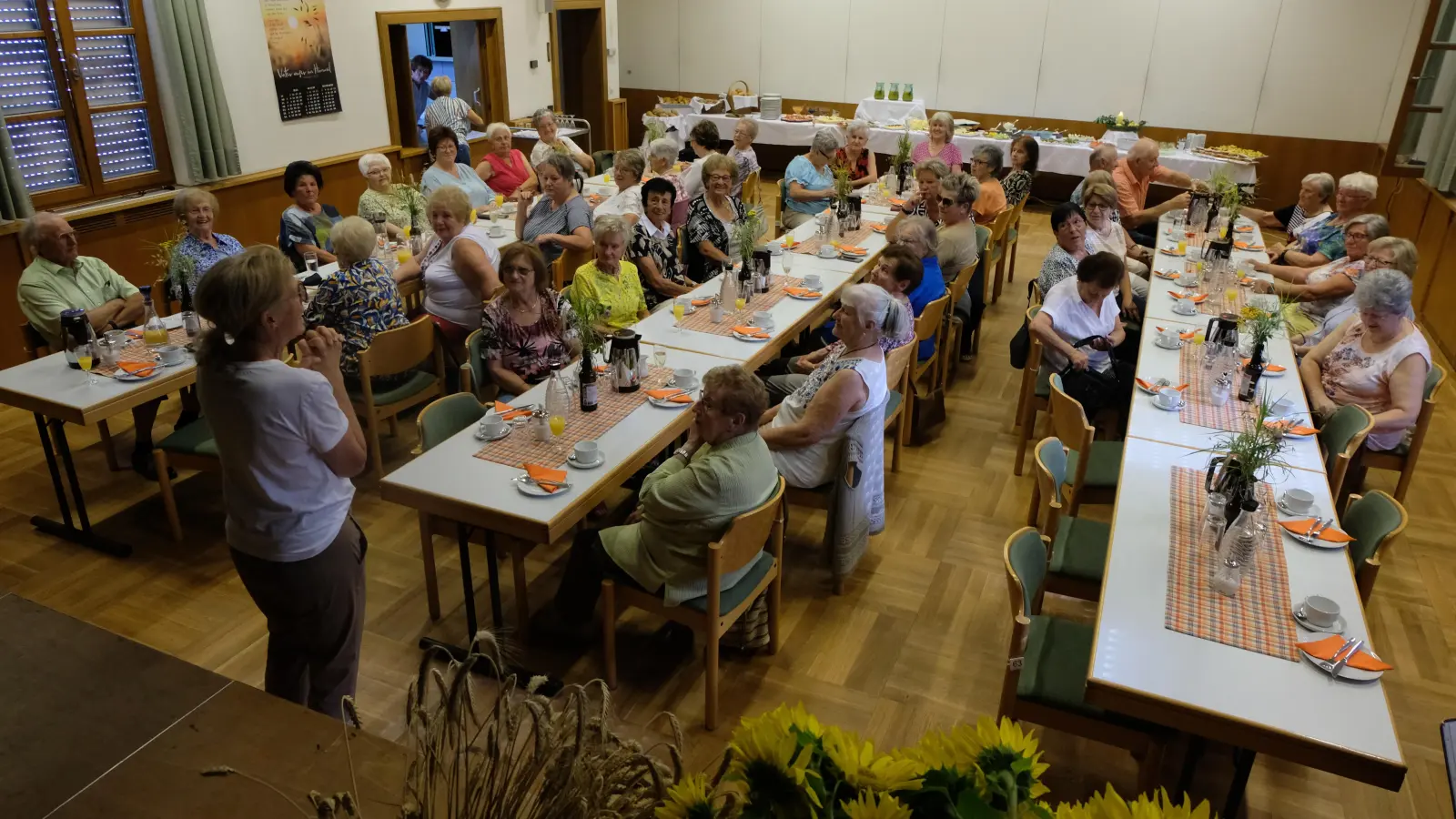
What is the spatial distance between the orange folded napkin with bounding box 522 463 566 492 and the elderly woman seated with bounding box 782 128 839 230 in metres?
4.74

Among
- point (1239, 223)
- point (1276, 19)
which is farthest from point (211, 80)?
point (1276, 19)

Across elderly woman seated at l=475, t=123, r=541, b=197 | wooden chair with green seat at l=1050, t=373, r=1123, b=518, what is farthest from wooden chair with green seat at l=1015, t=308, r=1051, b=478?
elderly woman seated at l=475, t=123, r=541, b=197

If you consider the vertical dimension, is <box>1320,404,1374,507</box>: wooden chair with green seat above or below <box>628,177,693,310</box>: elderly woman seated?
below

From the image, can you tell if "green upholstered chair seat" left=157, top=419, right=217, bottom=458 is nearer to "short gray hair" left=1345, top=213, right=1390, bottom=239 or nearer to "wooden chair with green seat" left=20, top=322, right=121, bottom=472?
"wooden chair with green seat" left=20, top=322, right=121, bottom=472

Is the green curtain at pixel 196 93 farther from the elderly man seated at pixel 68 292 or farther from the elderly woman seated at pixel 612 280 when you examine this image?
the elderly woman seated at pixel 612 280

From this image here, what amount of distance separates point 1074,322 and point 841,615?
80.9 inches

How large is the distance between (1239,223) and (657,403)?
556 cm

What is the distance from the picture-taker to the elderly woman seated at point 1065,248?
207 inches

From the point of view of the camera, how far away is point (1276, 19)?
33.4 feet

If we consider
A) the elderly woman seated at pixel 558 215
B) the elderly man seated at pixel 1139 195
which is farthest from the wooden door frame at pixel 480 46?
the elderly man seated at pixel 1139 195

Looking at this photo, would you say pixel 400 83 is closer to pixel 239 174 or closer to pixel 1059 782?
pixel 239 174

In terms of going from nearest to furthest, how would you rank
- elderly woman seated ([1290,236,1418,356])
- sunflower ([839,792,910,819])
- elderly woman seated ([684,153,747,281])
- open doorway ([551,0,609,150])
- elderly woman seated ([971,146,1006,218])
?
1. sunflower ([839,792,910,819])
2. elderly woman seated ([1290,236,1418,356])
3. elderly woman seated ([684,153,747,281])
4. elderly woman seated ([971,146,1006,218])
5. open doorway ([551,0,609,150])

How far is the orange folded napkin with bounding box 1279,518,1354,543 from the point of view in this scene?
2.90 metres

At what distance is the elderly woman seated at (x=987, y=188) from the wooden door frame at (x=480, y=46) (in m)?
5.59
